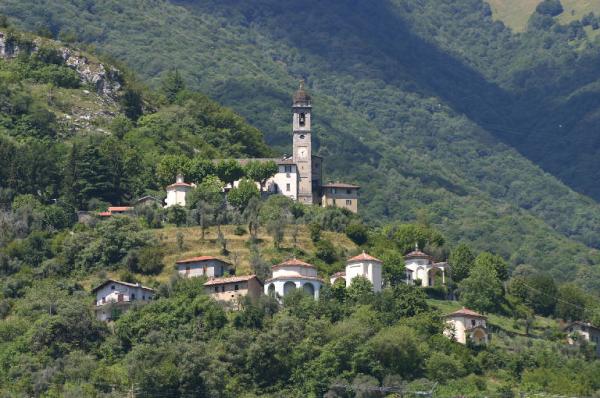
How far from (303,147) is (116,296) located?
108ft

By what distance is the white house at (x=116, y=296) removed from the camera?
10644cm

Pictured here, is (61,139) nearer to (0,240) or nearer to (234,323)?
(0,240)

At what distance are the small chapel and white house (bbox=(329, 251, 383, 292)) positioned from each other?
2143cm

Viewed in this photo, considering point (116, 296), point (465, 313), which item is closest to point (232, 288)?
point (116, 296)

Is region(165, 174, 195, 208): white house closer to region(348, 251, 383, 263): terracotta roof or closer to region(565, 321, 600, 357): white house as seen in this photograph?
region(348, 251, 383, 263): terracotta roof

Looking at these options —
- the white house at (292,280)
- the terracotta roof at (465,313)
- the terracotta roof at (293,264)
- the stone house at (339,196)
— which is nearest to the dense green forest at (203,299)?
the white house at (292,280)

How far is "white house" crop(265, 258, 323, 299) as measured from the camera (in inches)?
4250

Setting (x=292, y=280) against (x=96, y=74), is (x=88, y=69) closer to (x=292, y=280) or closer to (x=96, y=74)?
(x=96, y=74)

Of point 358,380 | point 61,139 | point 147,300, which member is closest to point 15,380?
point 147,300

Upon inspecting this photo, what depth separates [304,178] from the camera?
134625 mm

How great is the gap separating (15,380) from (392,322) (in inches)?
1019

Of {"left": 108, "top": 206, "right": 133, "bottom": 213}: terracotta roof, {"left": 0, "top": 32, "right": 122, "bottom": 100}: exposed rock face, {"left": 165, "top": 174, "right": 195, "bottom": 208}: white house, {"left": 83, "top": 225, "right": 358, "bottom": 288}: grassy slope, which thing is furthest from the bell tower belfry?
{"left": 0, "top": 32, "right": 122, "bottom": 100}: exposed rock face

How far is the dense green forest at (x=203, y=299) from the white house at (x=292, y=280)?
129cm

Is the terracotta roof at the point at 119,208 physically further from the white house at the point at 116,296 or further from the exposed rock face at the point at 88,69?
the exposed rock face at the point at 88,69
